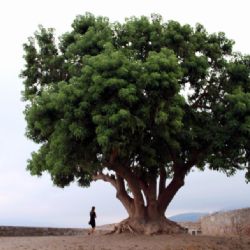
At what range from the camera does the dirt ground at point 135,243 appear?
21.9 m

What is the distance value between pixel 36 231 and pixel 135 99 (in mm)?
18648

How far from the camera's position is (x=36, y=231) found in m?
35.6

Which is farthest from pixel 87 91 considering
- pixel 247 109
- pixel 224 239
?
pixel 224 239

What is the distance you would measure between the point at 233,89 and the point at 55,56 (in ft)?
27.7

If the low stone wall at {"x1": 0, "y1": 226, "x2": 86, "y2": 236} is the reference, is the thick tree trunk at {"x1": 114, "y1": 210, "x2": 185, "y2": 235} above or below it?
below

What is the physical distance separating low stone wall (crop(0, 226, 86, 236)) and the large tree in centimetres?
903

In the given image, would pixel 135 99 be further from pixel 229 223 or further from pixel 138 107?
pixel 229 223

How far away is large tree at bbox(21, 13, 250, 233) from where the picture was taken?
2033 cm

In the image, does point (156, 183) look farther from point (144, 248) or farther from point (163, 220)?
point (144, 248)

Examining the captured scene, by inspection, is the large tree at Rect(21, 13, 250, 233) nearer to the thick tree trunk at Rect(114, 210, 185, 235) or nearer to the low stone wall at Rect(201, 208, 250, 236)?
the thick tree trunk at Rect(114, 210, 185, 235)

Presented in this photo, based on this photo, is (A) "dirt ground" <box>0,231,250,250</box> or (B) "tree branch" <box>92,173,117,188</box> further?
(B) "tree branch" <box>92,173,117,188</box>

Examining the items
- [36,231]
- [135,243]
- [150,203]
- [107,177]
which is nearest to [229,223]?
[150,203]

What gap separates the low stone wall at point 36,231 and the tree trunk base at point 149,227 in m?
10.8

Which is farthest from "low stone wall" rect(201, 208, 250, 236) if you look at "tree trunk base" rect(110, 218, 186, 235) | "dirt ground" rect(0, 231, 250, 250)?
"tree trunk base" rect(110, 218, 186, 235)
